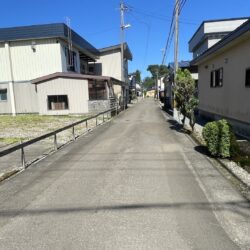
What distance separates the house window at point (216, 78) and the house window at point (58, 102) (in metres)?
13.8

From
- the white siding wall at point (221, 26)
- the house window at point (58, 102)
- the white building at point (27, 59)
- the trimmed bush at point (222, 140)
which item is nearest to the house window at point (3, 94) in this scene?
the white building at point (27, 59)

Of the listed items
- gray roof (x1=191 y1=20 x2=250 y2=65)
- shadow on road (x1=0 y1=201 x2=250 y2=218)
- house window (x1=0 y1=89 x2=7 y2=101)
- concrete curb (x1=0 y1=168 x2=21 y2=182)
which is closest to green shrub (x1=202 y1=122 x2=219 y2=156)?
shadow on road (x1=0 y1=201 x2=250 y2=218)

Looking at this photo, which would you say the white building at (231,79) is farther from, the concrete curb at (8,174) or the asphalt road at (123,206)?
the concrete curb at (8,174)

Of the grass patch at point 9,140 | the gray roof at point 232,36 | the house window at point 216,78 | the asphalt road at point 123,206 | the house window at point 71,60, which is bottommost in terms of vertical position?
the grass patch at point 9,140

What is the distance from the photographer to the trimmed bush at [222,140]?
27.5 feet

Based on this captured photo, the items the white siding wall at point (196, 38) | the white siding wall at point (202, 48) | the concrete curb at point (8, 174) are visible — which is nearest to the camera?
the concrete curb at point (8, 174)

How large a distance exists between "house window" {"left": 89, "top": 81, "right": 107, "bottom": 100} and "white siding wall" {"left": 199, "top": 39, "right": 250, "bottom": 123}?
11866 mm

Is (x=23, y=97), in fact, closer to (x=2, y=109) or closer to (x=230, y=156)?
(x=2, y=109)

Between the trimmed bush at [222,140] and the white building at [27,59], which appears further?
the white building at [27,59]

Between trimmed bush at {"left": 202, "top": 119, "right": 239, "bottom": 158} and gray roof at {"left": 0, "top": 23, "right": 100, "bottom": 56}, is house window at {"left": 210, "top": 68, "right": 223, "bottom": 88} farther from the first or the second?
gray roof at {"left": 0, "top": 23, "right": 100, "bottom": 56}

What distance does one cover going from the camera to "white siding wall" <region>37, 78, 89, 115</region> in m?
26.2

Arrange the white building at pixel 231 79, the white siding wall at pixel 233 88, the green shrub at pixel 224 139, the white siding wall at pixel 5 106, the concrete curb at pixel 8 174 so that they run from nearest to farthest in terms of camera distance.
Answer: the concrete curb at pixel 8 174 → the green shrub at pixel 224 139 → the white building at pixel 231 79 → the white siding wall at pixel 233 88 → the white siding wall at pixel 5 106

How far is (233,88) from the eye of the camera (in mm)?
13438

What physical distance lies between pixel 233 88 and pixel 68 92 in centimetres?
1635
